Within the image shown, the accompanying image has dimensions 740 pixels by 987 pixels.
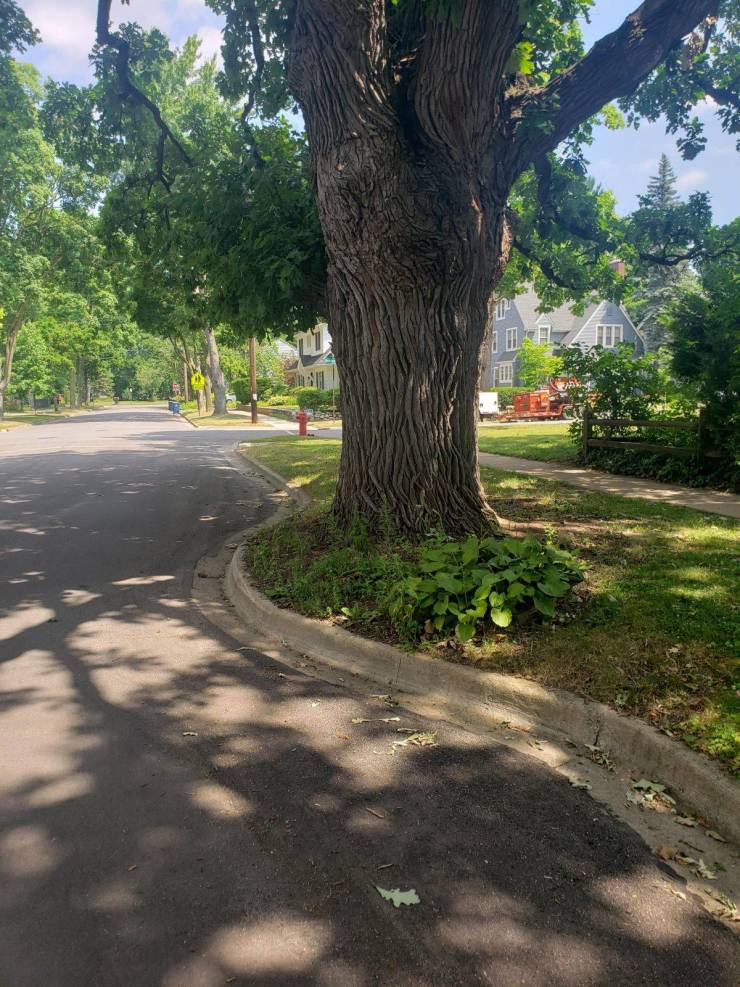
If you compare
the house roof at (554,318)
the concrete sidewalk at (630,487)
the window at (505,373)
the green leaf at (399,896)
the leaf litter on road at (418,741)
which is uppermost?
the house roof at (554,318)

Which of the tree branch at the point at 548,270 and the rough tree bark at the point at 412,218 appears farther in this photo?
the tree branch at the point at 548,270

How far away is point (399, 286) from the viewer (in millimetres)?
5996

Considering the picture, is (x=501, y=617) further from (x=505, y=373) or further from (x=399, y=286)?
(x=505, y=373)

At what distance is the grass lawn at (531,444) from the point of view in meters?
15.2

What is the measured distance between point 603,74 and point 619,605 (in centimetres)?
559

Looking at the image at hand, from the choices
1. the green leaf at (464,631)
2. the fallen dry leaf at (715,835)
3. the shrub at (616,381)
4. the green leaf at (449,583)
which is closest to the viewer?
the fallen dry leaf at (715,835)

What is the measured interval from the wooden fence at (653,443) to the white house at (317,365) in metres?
42.0

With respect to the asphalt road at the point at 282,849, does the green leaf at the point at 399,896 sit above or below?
above

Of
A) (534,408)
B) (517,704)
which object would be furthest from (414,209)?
(534,408)

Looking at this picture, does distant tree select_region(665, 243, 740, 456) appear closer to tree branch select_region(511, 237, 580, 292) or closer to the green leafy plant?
tree branch select_region(511, 237, 580, 292)

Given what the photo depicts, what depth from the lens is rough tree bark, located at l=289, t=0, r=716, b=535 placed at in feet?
19.3

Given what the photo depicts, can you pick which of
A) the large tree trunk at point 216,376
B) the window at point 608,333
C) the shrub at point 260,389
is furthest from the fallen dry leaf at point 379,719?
the shrub at point 260,389

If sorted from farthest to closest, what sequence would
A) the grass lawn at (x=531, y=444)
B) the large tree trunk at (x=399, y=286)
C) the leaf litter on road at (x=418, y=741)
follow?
the grass lawn at (x=531, y=444) → the large tree trunk at (x=399, y=286) → the leaf litter on road at (x=418, y=741)

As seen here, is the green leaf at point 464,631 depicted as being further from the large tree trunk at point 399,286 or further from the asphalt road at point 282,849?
the large tree trunk at point 399,286
